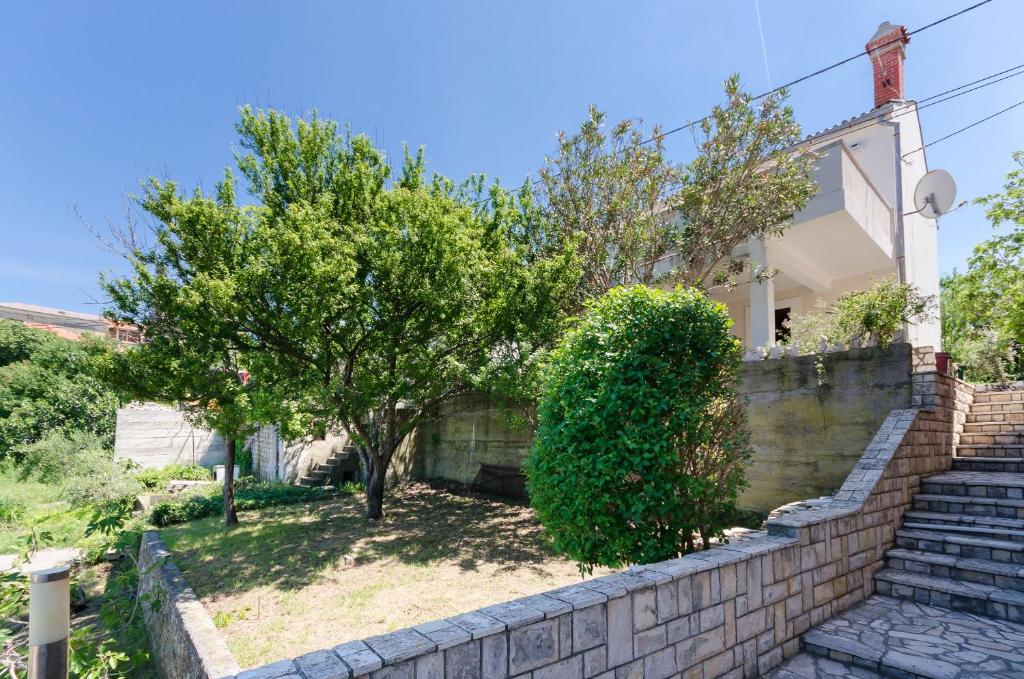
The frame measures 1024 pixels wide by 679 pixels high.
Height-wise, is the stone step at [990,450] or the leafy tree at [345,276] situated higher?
the leafy tree at [345,276]

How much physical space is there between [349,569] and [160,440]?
1306 centimetres

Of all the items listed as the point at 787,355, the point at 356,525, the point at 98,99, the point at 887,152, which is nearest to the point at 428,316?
the point at 356,525

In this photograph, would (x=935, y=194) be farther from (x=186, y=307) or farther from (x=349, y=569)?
(x=186, y=307)

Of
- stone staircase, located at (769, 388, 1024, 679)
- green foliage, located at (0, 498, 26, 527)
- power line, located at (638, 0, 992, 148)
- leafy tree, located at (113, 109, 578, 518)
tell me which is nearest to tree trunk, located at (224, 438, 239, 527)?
leafy tree, located at (113, 109, 578, 518)

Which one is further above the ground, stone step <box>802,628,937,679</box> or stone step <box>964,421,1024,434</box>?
stone step <box>964,421,1024,434</box>

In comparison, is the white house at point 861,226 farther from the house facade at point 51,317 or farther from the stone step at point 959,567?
the house facade at point 51,317

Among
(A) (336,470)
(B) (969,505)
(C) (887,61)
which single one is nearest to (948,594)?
(B) (969,505)

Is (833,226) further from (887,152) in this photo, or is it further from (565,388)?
(565,388)

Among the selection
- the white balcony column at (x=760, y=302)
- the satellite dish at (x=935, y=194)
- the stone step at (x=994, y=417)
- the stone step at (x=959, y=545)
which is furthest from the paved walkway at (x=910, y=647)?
the satellite dish at (x=935, y=194)

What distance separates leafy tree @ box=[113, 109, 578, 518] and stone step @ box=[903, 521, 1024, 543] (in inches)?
192

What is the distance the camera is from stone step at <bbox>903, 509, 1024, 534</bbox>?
165 inches

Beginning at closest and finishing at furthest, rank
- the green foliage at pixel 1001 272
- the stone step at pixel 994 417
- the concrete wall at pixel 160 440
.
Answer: the stone step at pixel 994 417
the green foliage at pixel 1001 272
the concrete wall at pixel 160 440

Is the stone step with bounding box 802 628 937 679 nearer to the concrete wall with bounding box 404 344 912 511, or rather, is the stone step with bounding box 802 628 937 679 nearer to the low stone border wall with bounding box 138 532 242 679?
the concrete wall with bounding box 404 344 912 511

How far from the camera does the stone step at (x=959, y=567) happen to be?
369 cm
